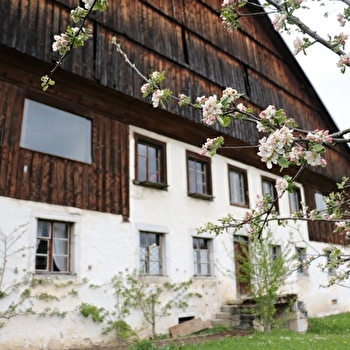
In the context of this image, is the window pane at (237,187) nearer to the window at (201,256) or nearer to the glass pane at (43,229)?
the window at (201,256)

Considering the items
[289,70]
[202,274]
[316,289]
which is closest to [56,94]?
[202,274]

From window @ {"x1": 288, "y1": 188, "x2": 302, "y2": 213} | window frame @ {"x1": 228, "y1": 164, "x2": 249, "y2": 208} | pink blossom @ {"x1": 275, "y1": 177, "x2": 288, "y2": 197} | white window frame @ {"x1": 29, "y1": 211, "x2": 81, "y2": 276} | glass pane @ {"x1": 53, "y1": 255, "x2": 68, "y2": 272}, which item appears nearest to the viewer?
pink blossom @ {"x1": 275, "y1": 177, "x2": 288, "y2": 197}

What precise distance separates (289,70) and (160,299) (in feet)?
43.2

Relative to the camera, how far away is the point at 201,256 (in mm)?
13570

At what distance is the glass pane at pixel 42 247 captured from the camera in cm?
945

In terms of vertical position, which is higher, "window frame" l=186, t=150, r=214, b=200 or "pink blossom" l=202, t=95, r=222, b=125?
"window frame" l=186, t=150, r=214, b=200

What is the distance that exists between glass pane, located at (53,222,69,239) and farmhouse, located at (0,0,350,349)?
0.9 inches

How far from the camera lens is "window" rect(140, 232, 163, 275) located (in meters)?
11.7

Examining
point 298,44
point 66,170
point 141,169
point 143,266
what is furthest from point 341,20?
point 141,169

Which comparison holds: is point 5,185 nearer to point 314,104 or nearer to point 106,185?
point 106,185

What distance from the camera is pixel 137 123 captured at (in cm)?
1246

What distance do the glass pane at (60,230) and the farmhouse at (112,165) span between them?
0.02 metres

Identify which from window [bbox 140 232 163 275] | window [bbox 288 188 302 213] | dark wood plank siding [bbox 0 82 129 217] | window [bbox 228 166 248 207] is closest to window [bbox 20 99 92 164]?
dark wood plank siding [bbox 0 82 129 217]

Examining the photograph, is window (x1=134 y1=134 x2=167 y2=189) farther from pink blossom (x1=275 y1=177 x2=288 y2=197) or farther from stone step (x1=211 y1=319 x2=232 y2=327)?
pink blossom (x1=275 y1=177 x2=288 y2=197)
